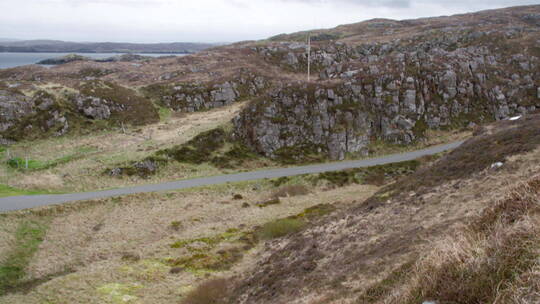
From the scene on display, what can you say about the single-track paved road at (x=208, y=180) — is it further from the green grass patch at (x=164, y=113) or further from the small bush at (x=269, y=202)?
the green grass patch at (x=164, y=113)

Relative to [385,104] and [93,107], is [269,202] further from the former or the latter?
[93,107]

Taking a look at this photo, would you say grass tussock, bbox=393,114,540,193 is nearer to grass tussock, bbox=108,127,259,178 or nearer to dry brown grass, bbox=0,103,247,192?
grass tussock, bbox=108,127,259,178

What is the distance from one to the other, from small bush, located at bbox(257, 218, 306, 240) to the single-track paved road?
1437 cm

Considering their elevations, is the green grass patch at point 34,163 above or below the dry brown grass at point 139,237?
above

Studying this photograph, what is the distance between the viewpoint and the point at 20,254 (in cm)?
2781

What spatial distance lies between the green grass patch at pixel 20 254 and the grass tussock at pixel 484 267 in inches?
986

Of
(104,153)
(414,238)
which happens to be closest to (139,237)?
(104,153)

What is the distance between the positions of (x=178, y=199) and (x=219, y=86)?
43409 mm

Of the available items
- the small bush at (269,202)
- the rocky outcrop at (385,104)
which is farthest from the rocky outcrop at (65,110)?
the small bush at (269,202)

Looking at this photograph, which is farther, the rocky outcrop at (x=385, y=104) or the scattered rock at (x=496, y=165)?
the rocky outcrop at (x=385, y=104)

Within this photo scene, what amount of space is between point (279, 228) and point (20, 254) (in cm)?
2128

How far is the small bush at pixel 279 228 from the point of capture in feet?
105

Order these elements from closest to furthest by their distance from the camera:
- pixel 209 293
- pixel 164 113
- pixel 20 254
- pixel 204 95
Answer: pixel 209 293, pixel 20 254, pixel 164 113, pixel 204 95

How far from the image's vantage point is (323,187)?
154ft
